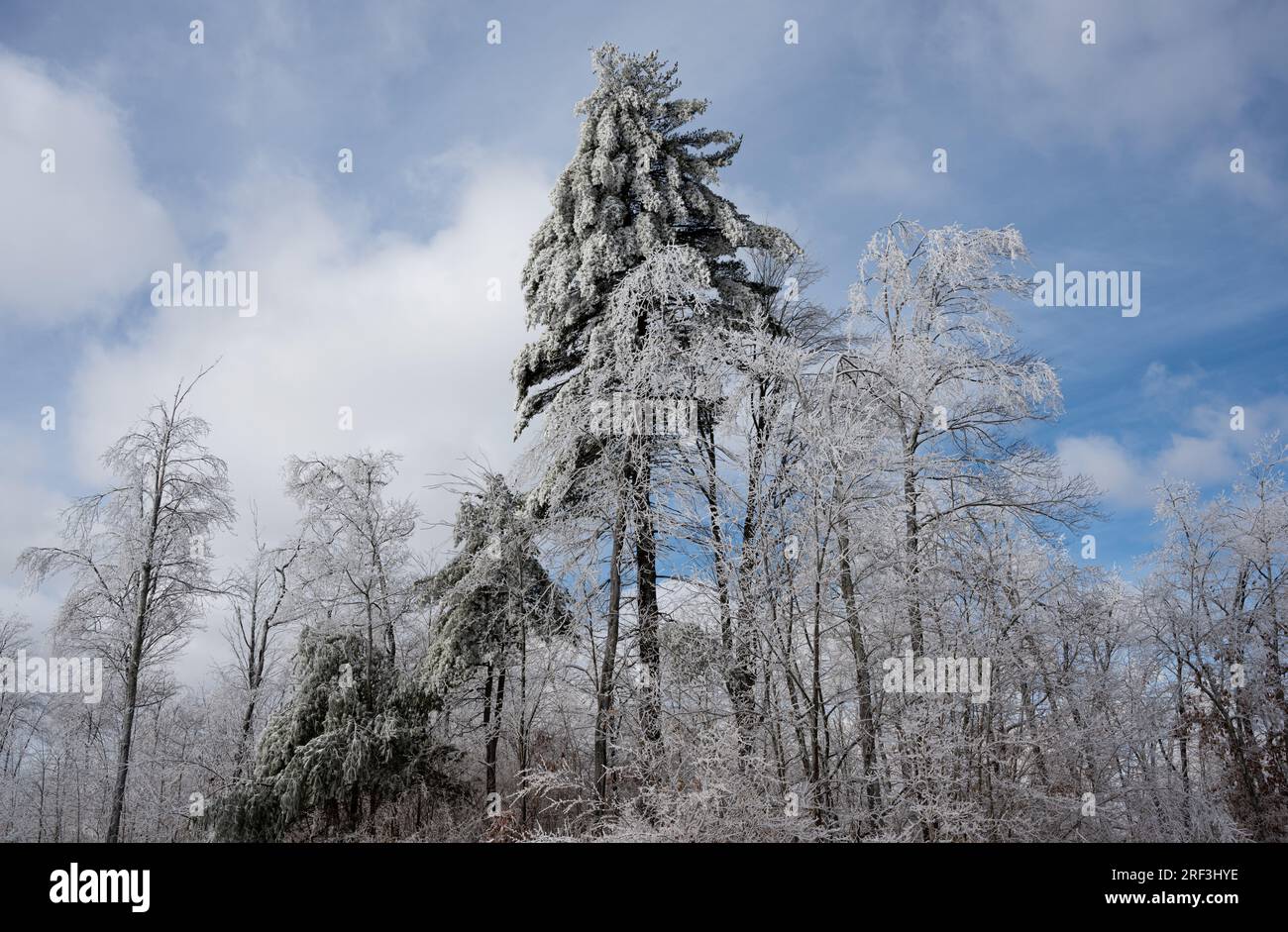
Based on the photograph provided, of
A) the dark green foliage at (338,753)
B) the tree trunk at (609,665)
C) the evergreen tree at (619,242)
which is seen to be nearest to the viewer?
the tree trunk at (609,665)

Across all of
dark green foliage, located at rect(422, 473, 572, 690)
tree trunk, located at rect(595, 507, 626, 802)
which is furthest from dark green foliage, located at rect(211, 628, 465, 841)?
tree trunk, located at rect(595, 507, 626, 802)

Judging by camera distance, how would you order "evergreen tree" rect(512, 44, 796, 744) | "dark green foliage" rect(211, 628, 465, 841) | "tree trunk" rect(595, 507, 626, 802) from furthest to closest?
"dark green foliage" rect(211, 628, 465, 841) → "evergreen tree" rect(512, 44, 796, 744) → "tree trunk" rect(595, 507, 626, 802)

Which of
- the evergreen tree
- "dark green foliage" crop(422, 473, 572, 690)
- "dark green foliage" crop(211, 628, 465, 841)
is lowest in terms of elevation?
"dark green foliage" crop(211, 628, 465, 841)

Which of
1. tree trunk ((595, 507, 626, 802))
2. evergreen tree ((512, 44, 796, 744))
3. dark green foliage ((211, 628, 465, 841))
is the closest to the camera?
tree trunk ((595, 507, 626, 802))

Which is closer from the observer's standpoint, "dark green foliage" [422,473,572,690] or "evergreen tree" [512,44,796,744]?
"evergreen tree" [512,44,796,744]

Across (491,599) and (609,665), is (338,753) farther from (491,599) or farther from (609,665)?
(609,665)

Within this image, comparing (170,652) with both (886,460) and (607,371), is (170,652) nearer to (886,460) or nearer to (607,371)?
(607,371)

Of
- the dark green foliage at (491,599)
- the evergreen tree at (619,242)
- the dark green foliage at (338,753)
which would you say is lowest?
the dark green foliage at (338,753)

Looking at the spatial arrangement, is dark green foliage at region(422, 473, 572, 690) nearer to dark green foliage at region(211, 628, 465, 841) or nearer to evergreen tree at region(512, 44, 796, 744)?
dark green foliage at region(211, 628, 465, 841)

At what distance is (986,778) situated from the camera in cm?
1105

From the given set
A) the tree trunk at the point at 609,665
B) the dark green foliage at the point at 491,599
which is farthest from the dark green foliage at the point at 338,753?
the tree trunk at the point at 609,665

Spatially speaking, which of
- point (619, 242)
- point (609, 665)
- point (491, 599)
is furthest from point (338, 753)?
point (619, 242)

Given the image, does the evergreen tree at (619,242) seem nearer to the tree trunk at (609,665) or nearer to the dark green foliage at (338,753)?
the tree trunk at (609,665)
